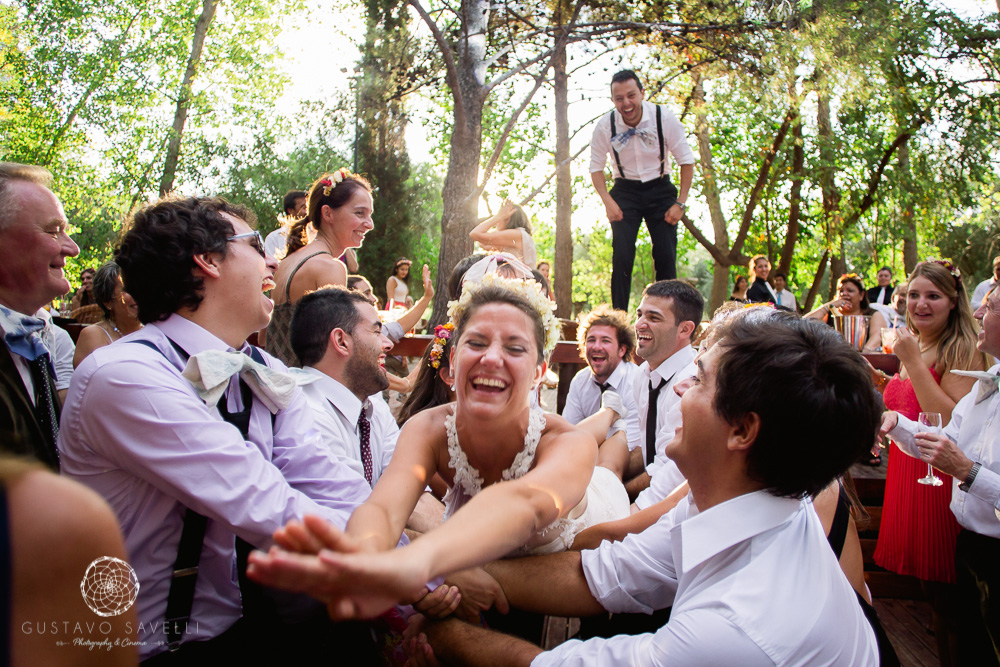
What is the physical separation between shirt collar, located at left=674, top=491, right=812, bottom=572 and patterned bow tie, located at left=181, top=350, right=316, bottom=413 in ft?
4.38

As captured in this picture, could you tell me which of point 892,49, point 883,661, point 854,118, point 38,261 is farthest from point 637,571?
point 854,118

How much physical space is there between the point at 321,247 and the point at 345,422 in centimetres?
134

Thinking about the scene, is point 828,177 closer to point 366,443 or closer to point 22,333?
point 366,443

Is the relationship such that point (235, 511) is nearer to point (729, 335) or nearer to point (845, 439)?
point (729, 335)

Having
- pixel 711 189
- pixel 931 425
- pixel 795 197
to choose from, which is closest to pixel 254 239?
pixel 931 425

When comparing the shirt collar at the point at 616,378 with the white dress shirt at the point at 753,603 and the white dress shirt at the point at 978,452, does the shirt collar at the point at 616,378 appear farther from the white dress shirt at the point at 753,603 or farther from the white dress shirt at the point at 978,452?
the white dress shirt at the point at 753,603

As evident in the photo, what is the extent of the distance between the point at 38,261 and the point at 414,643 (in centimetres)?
196

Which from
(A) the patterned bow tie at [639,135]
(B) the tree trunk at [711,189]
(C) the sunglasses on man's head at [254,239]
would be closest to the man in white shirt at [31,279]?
(C) the sunglasses on man's head at [254,239]

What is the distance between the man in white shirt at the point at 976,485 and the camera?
2.84 meters

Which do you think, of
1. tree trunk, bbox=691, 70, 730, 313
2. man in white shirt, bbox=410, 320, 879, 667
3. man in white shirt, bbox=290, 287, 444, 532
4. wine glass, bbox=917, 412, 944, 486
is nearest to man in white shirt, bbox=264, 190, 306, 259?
man in white shirt, bbox=290, 287, 444, 532

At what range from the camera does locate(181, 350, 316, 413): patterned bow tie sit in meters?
1.86

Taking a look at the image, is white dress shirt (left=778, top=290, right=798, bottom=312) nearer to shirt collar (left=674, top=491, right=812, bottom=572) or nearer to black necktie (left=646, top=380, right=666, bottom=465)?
black necktie (left=646, top=380, right=666, bottom=465)

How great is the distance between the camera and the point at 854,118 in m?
14.1

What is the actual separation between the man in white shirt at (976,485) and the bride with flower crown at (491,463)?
1.46 m
